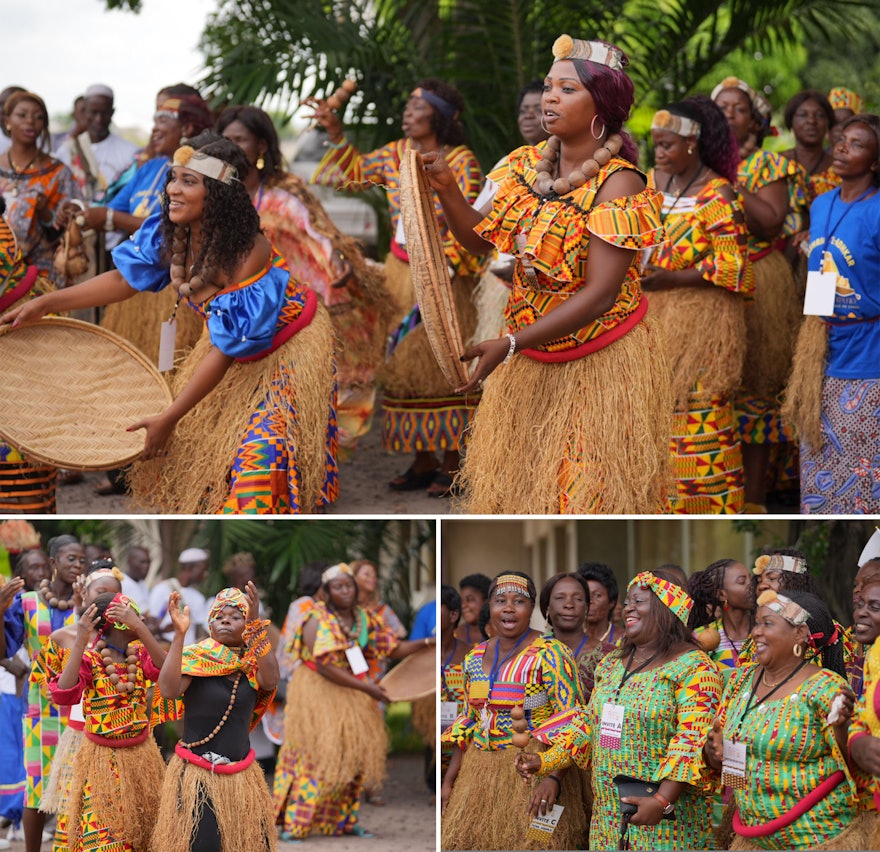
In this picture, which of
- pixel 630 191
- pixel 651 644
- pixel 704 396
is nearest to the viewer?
pixel 630 191

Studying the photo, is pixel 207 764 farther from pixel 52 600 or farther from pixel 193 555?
pixel 193 555

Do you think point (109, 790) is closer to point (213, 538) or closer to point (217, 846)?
point (217, 846)

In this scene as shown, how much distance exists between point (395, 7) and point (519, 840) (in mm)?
5388

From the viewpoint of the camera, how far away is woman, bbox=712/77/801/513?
6.70m

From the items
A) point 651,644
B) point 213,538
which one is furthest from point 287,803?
point 651,644

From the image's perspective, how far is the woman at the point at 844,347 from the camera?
5820mm

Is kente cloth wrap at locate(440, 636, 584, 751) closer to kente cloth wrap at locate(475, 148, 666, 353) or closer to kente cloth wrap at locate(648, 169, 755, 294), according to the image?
kente cloth wrap at locate(475, 148, 666, 353)

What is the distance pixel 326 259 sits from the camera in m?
6.93

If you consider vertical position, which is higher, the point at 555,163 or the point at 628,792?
the point at 555,163

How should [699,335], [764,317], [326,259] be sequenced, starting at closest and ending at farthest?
1. [699,335]
2. [764,317]
3. [326,259]

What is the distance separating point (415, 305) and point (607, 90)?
10.0 ft

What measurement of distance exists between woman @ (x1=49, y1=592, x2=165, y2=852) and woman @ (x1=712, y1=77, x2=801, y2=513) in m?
3.00

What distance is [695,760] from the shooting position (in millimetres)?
4355

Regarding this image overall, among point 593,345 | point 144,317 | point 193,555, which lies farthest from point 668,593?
point 193,555
